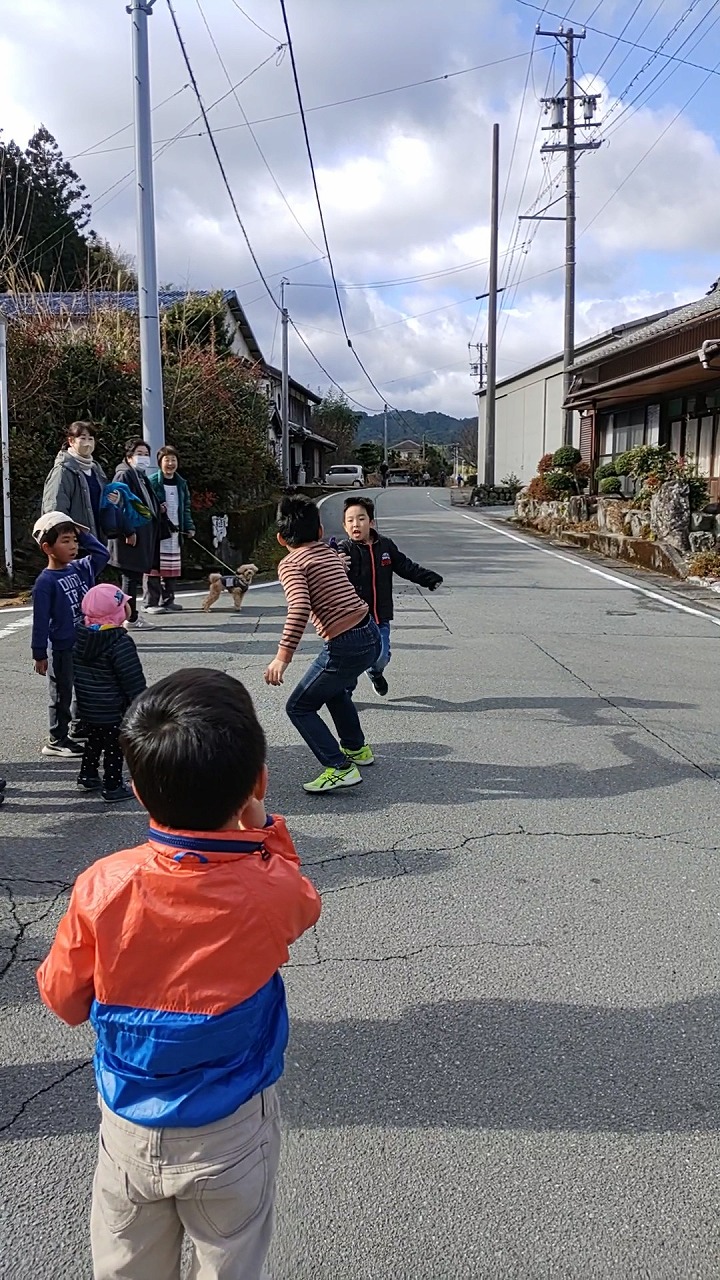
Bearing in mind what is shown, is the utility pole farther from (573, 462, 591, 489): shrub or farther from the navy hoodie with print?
the navy hoodie with print

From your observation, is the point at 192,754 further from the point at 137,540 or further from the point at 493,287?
the point at 493,287

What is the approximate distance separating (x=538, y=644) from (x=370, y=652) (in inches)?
169

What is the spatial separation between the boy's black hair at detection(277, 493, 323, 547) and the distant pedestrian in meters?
5.67

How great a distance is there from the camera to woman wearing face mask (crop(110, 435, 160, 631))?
29.7ft

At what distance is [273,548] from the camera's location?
690 inches

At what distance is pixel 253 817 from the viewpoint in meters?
1.75

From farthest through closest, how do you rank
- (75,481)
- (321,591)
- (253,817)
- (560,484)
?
1. (560,484)
2. (75,481)
3. (321,591)
4. (253,817)

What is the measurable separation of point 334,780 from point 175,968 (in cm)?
329

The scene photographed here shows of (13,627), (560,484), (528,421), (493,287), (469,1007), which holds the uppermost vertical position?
(493,287)

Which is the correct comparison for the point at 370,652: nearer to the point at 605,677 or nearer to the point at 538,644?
the point at 605,677

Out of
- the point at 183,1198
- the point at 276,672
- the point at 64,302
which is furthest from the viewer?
the point at 64,302

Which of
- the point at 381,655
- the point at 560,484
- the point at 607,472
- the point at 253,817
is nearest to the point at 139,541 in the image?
the point at 381,655

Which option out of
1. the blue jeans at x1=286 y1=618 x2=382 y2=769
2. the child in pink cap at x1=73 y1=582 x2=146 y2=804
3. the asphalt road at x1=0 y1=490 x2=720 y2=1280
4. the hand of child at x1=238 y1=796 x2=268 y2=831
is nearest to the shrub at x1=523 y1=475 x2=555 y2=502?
the asphalt road at x1=0 y1=490 x2=720 y2=1280

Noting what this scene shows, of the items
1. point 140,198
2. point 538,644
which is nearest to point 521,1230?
point 538,644
